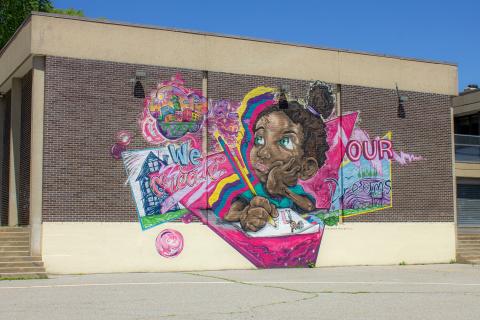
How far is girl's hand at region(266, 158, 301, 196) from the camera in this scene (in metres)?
24.0

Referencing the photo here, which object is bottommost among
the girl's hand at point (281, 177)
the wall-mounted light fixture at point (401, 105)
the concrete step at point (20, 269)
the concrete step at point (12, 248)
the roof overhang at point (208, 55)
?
the concrete step at point (20, 269)

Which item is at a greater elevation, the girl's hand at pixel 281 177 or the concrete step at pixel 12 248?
the girl's hand at pixel 281 177

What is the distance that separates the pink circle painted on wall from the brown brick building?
201 mm

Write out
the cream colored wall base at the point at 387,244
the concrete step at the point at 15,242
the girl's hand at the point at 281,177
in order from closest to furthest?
the concrete step at the point at 15,242
the girl's hand at the point at 281,177
the cream colored wall base at the point at 387,244

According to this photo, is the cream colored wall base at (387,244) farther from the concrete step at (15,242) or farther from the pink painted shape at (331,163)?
the concrete step at (15,242)

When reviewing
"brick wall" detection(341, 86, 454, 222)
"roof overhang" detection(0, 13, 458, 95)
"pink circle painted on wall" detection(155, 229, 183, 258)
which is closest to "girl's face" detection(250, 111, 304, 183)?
"roof overhang" detection(0, 13, 458, 95)

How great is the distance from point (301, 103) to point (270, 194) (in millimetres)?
3471

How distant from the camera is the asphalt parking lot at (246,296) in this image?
464 inches

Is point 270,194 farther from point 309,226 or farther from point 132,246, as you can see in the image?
point 132,246

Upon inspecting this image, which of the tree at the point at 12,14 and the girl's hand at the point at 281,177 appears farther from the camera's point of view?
the tree at the point at 12,14

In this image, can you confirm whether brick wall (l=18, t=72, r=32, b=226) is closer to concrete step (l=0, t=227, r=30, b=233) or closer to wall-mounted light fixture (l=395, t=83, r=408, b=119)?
concrete step (l=0, t=227, r=30, b=233)

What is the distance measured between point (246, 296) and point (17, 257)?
8.73m

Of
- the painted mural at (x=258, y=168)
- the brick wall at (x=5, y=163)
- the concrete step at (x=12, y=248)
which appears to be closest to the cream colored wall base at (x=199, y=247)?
the painted mural at (x=258, y=168)

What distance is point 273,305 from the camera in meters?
12.9
